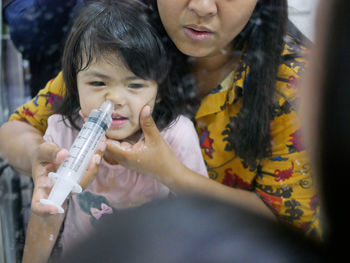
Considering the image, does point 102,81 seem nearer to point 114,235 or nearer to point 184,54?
point 184,54

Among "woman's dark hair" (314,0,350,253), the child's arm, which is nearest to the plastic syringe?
the child's arm

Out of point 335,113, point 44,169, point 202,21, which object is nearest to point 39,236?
point 44,169

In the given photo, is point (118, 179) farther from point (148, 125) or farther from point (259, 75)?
point (259, 75)

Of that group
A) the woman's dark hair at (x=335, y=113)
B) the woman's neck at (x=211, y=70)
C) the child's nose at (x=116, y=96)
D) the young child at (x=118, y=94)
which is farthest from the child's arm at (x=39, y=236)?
the woman's dark hair at (x=335, y=113)

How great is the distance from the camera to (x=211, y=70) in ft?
2.65

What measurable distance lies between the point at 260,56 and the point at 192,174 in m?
0.26

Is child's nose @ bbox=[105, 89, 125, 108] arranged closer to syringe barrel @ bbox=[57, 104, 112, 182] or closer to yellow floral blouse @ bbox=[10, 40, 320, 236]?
syringe barrel @ bbox=[57, 104, 112, 182]

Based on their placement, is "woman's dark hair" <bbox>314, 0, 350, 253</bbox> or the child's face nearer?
"woman's dark hair" <bbox>314, 0, 350, 253</bbox>

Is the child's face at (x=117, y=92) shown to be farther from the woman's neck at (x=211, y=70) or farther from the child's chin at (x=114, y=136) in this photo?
the woman's neck at (x=211, y=70)

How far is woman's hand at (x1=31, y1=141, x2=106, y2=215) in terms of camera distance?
59 centimetres

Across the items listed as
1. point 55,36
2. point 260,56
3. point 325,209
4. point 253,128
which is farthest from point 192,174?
point 325,209

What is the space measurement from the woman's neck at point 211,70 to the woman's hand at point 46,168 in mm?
254

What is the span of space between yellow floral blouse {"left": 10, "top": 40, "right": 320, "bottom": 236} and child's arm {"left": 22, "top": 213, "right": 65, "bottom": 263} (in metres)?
0.17

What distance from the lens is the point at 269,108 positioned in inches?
30.1
